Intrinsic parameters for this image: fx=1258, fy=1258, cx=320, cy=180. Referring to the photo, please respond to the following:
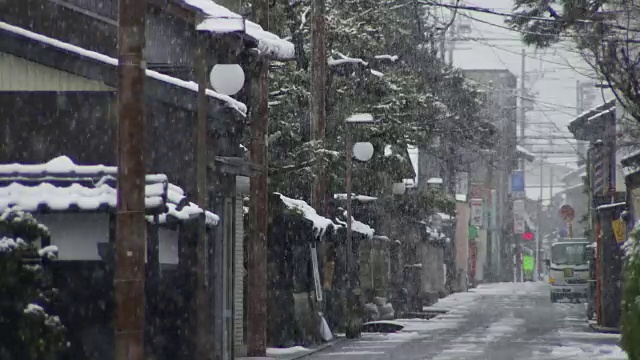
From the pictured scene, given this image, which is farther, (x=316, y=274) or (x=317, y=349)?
(x=316, y=274)

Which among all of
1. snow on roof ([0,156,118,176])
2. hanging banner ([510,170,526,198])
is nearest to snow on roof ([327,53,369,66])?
snow on roof ([0,156,118,176])

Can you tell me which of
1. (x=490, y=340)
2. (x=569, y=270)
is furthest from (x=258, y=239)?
(x=569, y=270)

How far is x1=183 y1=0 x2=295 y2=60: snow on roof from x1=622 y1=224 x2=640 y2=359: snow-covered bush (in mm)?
7030


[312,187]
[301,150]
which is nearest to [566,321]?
[312,187]

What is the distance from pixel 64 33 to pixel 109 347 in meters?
5.00

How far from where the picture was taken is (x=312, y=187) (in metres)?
Result: 33.4

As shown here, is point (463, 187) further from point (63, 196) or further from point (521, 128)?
point (63, 196)

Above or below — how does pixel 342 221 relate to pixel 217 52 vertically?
below

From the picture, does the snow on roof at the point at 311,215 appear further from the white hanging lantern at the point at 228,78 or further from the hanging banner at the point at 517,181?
the hanging banner at the point at 517,181

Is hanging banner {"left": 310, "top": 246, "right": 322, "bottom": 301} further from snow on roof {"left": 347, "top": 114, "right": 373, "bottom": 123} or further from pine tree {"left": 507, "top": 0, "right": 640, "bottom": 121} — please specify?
pine tree {"left": 507, "top": 0, "right": 640, "bottom": 121}

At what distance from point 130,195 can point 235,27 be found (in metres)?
8.90

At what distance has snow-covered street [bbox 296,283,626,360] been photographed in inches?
1038

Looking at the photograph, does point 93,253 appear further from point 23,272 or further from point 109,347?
point 23,272

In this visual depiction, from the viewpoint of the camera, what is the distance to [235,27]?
20.2m
